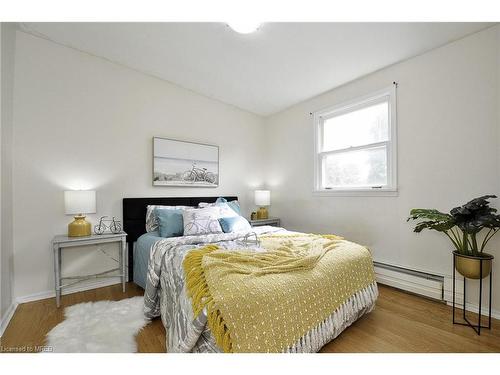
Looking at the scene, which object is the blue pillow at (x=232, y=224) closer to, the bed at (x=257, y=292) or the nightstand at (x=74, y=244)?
the bed at (x=257, y=292)

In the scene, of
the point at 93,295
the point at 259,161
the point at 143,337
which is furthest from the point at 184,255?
the point at 259,161

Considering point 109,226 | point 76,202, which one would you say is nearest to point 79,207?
point 76,202

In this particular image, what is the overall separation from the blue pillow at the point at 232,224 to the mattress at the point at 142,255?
71 cm

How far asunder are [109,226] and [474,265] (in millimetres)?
3582

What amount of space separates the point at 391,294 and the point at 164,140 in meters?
3.26

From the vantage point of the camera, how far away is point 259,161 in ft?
14.2

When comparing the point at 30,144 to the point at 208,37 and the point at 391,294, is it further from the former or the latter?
Answer: the point at 391,294

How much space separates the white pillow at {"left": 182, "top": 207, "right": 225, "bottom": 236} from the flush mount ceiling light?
6.11 ft

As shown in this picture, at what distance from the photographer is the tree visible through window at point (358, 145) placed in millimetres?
2787

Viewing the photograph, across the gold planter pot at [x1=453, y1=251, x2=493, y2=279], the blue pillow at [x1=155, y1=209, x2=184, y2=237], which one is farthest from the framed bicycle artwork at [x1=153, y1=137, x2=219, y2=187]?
the gold planter pot at [x1=453, y1=251, x2=493, y2=279]

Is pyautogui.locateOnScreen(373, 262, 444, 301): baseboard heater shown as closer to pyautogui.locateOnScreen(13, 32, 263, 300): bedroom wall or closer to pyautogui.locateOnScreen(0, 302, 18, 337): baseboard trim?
pyautogui.locateOnScreen(13, 32, 263, 300): bedroom wall

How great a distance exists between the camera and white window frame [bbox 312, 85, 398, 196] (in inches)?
106

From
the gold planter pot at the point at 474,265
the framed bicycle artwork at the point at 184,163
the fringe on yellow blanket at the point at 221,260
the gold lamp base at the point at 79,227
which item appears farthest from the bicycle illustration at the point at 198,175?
the gold planter pot at the point at 474,265

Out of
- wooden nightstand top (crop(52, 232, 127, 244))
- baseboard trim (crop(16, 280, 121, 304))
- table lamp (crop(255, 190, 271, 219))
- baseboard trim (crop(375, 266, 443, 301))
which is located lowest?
baseboard trim (crop(16, 280, 121, 304))
